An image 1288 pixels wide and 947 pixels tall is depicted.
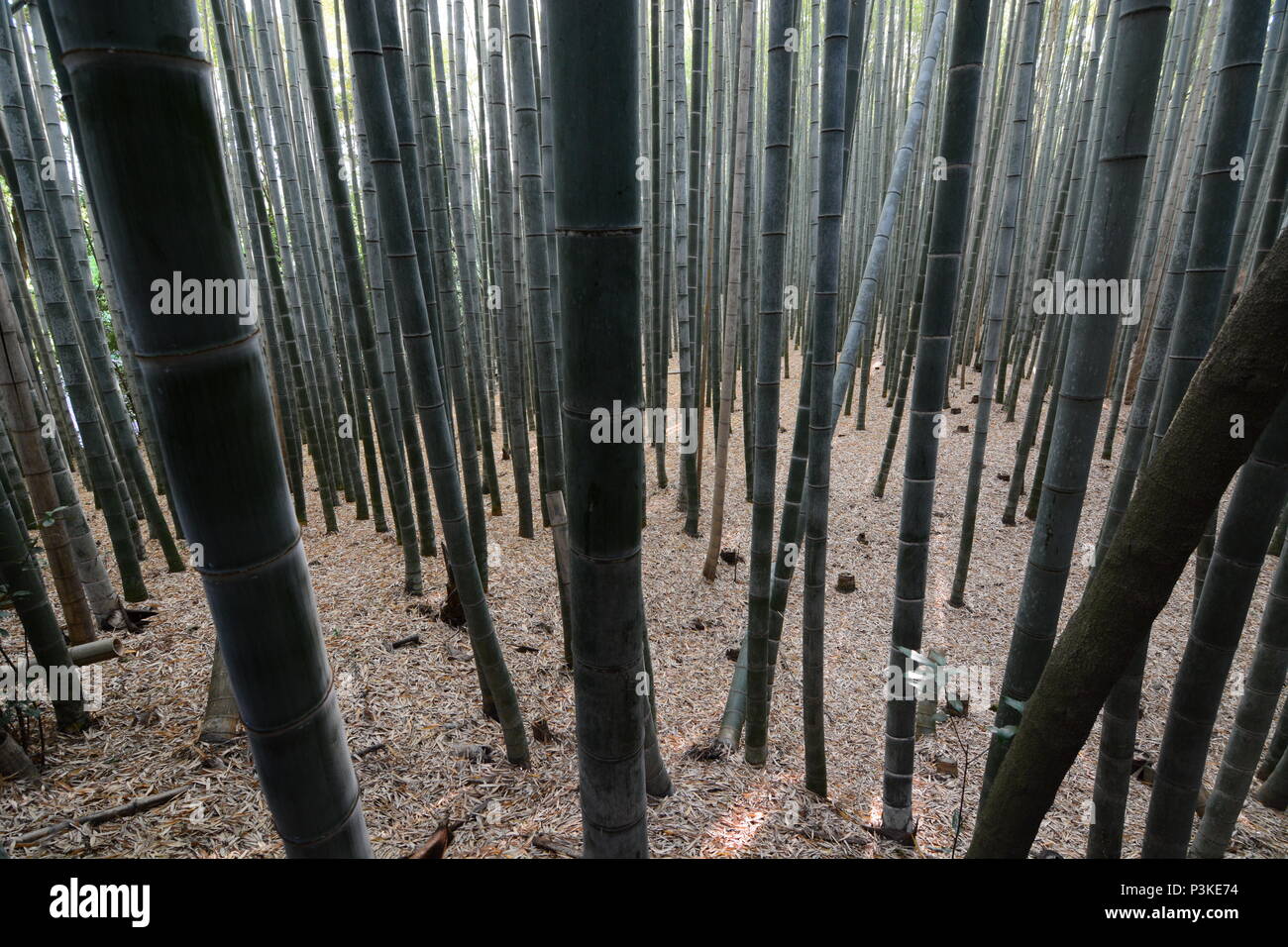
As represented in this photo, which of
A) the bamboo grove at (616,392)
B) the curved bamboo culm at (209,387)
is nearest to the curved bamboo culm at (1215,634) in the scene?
the bamboo grove at (616,392)

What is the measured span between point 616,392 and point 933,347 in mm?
1210

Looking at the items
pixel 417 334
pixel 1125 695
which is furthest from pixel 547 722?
pixel 1125 695

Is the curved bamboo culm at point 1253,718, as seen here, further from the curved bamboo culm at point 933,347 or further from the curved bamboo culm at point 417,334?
the curved bamboo culm at point 417,334

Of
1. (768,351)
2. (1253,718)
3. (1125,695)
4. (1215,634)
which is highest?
(768,351)

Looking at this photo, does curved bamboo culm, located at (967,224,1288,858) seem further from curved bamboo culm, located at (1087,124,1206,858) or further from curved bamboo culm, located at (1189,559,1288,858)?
curved bamboo culm, located at (1189,559,1288,858)

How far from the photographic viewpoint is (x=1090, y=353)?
133 cm

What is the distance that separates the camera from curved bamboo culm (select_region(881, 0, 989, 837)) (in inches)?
59.1

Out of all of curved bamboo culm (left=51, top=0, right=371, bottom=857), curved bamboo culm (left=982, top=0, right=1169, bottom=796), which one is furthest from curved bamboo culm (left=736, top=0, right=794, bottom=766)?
curved bamboo culm (left=51, top=0, right=371, bottom=857)

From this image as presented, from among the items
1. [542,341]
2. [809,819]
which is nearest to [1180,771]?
[809,819]

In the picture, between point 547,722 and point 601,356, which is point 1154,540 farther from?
point 547,722

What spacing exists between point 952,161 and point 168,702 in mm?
3693

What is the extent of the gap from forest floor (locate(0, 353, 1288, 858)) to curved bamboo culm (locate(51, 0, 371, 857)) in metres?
1.54

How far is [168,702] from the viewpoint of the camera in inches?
112
